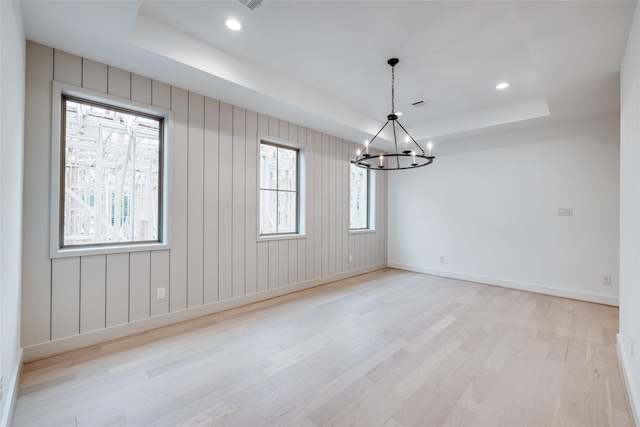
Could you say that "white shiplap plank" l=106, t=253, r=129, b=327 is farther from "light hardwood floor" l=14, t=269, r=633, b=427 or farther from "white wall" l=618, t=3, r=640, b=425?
"white wall" l=618, t=3, r=640, b=425

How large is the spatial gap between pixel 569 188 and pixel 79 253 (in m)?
5.97

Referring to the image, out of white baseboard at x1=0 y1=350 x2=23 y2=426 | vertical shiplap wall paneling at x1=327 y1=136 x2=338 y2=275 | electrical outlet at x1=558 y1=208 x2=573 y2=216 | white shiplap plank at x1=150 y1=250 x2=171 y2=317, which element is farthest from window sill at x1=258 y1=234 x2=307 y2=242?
electrical outlet at x1=558 y1=208 x2=573 y2=216

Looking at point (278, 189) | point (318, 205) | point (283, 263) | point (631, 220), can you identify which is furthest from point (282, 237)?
point (631, 220)

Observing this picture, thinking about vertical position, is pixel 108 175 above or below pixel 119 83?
below

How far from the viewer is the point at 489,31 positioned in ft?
8.05

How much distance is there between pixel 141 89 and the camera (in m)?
2.79

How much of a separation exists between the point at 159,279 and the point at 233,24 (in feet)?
8.36

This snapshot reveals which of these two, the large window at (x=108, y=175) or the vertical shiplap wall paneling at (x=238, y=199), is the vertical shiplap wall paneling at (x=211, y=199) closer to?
the vertical shiplap wall paneling at (x=238, y=199)

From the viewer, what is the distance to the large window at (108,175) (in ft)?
8.27

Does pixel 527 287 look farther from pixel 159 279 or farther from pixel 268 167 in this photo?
pixel 159 279

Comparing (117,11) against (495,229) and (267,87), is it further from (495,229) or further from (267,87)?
(495,229)

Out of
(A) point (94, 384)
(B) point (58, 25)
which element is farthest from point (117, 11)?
(A) point (94, 384)

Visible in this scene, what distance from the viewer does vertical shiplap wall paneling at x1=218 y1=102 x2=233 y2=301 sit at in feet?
11.1

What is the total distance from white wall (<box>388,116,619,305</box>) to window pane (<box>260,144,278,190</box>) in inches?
117
